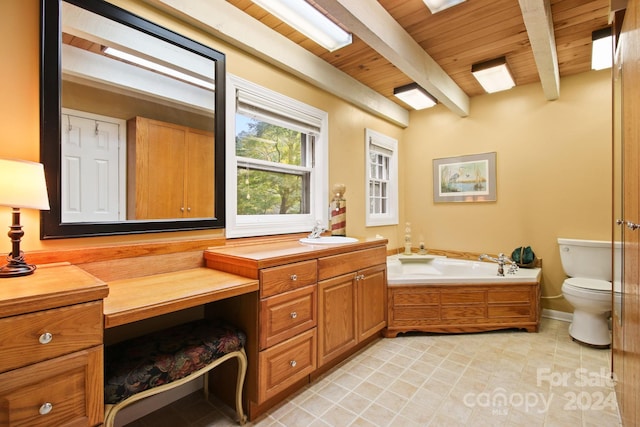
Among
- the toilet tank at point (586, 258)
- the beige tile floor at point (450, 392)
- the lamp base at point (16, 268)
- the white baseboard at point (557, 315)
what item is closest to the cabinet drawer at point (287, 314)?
the beige tile floor at point (450, 392)

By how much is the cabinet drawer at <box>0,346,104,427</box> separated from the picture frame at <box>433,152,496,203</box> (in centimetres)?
371

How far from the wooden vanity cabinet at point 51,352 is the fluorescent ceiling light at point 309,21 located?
1778 millimetres

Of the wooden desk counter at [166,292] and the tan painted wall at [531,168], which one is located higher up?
the tan painted wall at [531,168]

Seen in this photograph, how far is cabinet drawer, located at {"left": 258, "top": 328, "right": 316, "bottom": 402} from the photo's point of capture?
1.70 metres

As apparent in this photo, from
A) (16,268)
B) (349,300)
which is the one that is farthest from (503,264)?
(16,268)

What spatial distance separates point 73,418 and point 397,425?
1469 millimetres

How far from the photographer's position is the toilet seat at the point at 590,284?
2.53 m

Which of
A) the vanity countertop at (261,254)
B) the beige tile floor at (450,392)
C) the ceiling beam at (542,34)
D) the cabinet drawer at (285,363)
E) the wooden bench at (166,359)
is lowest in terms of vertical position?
the beige tile floor at (450,392)

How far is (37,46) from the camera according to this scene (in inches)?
55.7

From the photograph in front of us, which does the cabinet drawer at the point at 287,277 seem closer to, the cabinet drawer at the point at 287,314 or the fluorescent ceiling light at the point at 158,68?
the cabinet drawer at the point at 287,314

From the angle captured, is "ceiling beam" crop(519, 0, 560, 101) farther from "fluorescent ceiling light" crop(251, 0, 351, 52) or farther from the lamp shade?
the lamp shade

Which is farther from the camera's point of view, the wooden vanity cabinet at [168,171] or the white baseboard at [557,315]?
the white baseboard at [557,315]

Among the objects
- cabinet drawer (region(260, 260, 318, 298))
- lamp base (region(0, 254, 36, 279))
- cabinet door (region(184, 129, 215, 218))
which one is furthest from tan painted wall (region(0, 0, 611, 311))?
lamp base (region(0, 254, 36, 279))

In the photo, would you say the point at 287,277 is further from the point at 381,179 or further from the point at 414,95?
the point at 414,95
